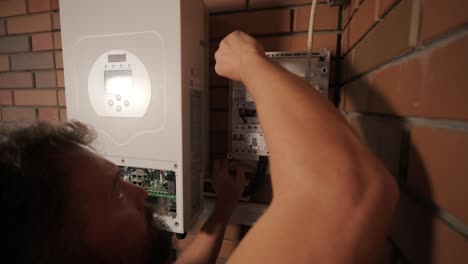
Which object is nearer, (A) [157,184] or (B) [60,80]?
(A) [157,184]

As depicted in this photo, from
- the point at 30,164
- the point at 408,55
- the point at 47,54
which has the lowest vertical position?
the point at 30,164

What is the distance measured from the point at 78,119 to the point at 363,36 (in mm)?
799

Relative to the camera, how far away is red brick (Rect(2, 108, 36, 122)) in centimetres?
120

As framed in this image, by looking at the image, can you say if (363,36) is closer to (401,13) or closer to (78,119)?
(401,13)

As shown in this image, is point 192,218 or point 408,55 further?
point 192,218

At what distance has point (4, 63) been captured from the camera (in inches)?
Answer: 47.8

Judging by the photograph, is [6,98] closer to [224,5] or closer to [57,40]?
[57,40]

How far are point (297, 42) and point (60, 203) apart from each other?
→ 2.47ft

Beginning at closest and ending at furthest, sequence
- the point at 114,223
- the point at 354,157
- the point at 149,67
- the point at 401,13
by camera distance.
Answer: the point at 354,157, the point at 401,13, the point at 114,223, the point at 149,67

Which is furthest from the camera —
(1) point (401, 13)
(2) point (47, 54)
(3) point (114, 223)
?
(2) point (47, 54)

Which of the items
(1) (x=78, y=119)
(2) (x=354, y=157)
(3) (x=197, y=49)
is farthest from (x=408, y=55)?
(1) (x=78, y=119)

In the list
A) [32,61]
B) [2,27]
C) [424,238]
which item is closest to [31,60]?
[32,61]

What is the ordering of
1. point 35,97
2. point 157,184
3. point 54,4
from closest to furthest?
point 157,184, point 54,4, point 35,97

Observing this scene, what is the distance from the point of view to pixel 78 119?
76cm
